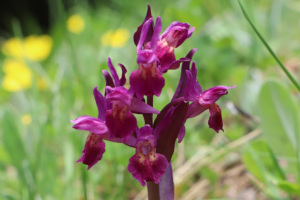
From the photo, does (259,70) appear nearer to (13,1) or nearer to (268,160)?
(268,160)

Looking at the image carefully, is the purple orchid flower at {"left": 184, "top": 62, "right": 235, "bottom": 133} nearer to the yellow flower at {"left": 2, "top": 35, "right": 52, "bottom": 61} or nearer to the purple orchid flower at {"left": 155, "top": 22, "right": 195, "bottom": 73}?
the purple orchid flower at {"left": 155, "top": 22, "right": 195, "bottom": 73}

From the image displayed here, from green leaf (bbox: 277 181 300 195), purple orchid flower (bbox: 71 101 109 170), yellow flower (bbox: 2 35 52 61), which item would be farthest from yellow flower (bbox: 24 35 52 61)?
purple orchid flower (bbox: 71 101 109 170)

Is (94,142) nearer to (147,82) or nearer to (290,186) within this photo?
(147,82)

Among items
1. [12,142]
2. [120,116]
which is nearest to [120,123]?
[120,116]

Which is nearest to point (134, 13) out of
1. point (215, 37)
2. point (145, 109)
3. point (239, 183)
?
point (215, 37)

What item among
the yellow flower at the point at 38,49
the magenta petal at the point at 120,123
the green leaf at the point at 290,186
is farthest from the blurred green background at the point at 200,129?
the yellow flower at the point at 38,49

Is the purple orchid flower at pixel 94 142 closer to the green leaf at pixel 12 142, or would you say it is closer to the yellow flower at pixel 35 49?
the green leaf at pixel 12 142
